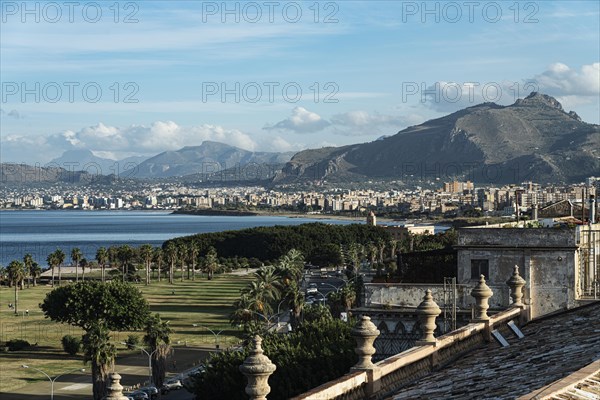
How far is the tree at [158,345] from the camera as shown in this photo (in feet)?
208

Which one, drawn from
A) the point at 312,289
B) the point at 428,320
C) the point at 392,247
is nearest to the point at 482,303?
the point at 428,320

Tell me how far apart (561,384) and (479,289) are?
10.8 metres

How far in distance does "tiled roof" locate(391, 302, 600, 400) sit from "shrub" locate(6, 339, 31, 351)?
68.0 m

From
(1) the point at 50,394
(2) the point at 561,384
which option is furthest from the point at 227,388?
(2) the point at 561,384

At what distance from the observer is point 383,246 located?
603ft

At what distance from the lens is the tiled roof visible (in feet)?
50.1

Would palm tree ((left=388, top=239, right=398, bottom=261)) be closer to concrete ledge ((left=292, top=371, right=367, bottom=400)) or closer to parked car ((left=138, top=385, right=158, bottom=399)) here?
parked car ((left=138, top=385, right=158, bottom=399))

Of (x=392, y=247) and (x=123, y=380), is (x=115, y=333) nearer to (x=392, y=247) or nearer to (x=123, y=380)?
(x=123, y=380)

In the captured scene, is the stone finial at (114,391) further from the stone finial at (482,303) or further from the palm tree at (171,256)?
the palm tree at (171,256)

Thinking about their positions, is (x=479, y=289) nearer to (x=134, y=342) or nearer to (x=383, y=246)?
(x=134, y=342)

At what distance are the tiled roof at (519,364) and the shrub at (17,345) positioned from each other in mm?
67993

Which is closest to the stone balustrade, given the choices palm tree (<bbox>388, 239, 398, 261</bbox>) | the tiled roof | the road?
the tiled roof

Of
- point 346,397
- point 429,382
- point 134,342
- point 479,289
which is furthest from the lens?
point 134,342

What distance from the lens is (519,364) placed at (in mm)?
17547
